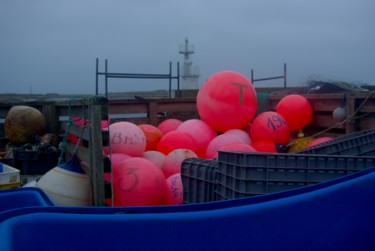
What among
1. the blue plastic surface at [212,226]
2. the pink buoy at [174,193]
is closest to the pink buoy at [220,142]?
the pink buoy at [174,193]

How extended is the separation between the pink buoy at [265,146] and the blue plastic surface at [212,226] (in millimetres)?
3988

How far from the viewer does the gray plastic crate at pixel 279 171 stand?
8.53ft

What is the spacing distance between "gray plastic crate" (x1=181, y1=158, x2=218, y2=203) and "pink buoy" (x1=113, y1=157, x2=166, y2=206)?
0.49m

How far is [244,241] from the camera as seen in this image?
1.38 metres

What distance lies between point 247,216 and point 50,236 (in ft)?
2.19

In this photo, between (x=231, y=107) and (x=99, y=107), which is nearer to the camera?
(x=99, y=107)

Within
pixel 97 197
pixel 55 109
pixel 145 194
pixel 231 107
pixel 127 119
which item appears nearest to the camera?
pixel 97 197

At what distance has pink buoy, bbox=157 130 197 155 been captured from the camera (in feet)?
17.9

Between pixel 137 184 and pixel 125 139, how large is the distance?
0.82 metres

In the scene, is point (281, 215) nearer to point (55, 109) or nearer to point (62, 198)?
point (62, 198)

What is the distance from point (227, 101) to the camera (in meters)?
5.83

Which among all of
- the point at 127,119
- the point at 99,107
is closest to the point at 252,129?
the point at 127,119

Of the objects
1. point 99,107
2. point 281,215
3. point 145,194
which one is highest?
point 99,107

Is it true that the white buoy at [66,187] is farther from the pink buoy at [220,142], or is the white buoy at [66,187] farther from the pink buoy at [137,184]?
the pink buoy at [220,142]
